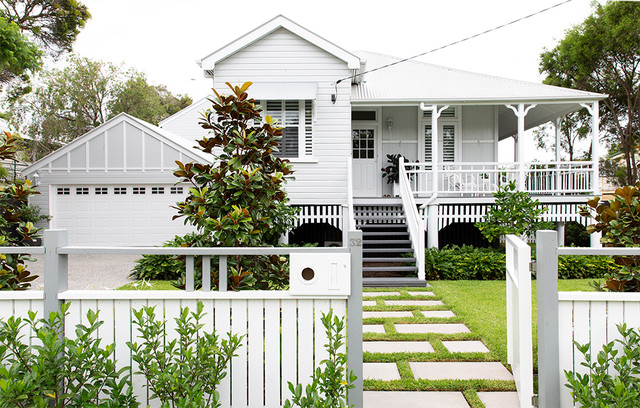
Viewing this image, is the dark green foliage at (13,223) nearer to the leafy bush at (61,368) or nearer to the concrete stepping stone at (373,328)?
the leafy bush at (61,368)

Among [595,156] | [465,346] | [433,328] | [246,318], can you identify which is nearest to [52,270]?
[246,318]

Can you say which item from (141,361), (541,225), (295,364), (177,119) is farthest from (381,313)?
(177,119)

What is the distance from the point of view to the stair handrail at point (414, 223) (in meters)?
8.62

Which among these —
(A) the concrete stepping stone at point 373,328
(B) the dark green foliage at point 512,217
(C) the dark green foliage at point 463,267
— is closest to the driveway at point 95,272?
(A) the concrete stepping stone at point 373,328

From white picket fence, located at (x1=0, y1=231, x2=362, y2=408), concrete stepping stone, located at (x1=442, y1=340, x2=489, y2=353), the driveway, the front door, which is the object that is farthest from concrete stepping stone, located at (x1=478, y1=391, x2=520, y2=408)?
the front door

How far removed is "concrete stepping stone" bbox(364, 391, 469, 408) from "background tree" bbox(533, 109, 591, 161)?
21633 mm

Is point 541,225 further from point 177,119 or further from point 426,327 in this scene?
point 177,119

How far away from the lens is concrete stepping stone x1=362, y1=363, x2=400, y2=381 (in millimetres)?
3797

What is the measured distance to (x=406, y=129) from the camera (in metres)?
12.9

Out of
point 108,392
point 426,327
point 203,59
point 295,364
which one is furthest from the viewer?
point 203,59

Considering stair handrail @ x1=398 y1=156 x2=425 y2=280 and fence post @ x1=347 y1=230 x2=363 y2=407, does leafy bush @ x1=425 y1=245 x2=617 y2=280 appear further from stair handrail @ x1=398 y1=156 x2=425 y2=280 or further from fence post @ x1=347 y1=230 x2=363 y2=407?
fence post @ x1=347 y1=230 x2=363 y2=407

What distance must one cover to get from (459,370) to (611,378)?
144 centimetres

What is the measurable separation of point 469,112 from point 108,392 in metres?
12.1

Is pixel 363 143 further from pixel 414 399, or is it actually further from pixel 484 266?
pixel 414 399
